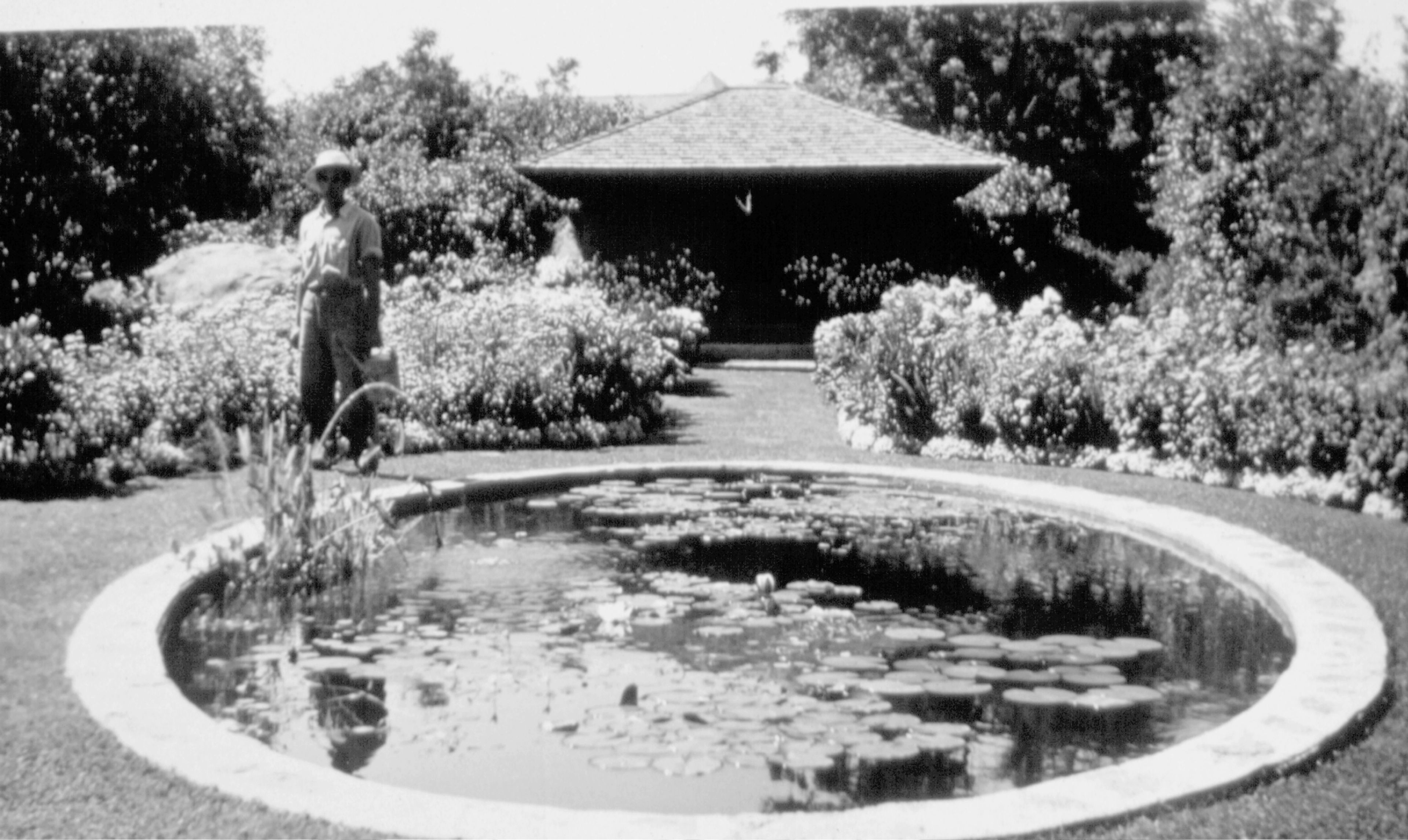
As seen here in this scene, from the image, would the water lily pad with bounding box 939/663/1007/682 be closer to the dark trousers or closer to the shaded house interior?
the dark trousers

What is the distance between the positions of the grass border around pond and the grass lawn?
0.07 m

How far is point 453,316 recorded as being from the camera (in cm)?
1203

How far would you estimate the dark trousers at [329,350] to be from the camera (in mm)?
8039

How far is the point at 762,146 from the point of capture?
66.5 ft

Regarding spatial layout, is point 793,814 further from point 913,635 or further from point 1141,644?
point 1141,644

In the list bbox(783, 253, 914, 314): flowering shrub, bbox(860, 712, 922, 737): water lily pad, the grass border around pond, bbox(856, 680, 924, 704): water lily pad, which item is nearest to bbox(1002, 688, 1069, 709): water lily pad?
bbox(856, 680, 924, 704): water lily pad

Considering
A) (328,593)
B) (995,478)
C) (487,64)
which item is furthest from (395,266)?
(328,593)

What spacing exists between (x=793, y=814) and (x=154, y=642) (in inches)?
103

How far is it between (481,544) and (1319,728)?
14.6 feet

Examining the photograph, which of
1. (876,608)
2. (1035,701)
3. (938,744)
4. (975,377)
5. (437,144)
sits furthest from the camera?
(437,144)

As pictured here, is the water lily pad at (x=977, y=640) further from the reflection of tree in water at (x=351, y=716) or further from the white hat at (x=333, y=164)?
the white hat at (x=333, y=164)

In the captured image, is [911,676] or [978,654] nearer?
[911,676]

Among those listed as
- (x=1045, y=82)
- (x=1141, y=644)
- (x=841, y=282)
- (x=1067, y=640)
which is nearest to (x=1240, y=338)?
(x=1141, y=644)

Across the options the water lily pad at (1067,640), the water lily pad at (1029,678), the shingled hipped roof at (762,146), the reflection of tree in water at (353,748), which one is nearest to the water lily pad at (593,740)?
the reflection of tree in water at (353,748)
